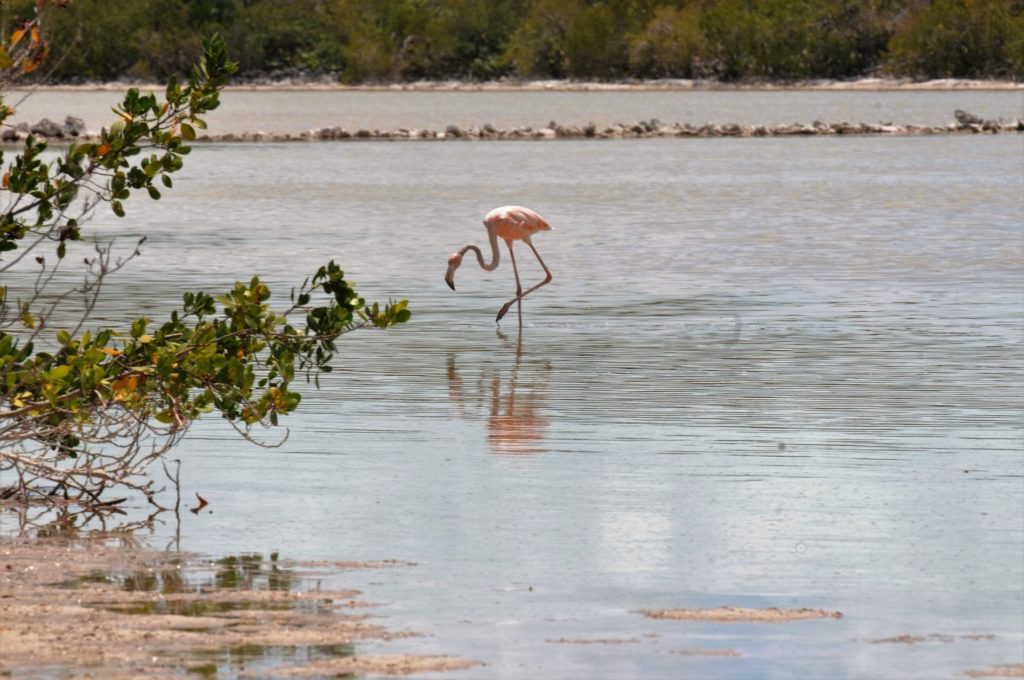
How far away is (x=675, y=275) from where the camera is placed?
22.7 meters

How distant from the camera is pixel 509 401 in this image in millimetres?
13719

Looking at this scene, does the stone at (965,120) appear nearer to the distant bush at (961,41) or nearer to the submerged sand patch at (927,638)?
the distant bush at (961,41)

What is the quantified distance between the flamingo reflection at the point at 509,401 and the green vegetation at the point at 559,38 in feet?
314

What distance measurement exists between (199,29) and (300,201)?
9076 centimetres

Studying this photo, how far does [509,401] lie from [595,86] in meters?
109

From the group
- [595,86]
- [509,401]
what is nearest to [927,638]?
[509,401]

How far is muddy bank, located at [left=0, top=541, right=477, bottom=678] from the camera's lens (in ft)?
24.0

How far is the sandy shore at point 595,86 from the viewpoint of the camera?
370 ft

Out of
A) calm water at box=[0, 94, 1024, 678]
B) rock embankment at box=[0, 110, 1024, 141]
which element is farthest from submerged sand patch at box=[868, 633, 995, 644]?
rock embankment at box=[0, 110, 1024, 141]

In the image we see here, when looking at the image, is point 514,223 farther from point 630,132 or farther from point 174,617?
point 630,132

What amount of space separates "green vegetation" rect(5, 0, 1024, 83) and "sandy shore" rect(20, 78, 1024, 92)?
62cm

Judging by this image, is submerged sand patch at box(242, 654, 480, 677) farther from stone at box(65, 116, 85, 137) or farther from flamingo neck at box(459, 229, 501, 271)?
stone at box(65, 116, 85, 137)

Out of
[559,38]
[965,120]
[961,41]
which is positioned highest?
[961,41]

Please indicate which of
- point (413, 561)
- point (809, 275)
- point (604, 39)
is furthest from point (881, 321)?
point (604, 39)
